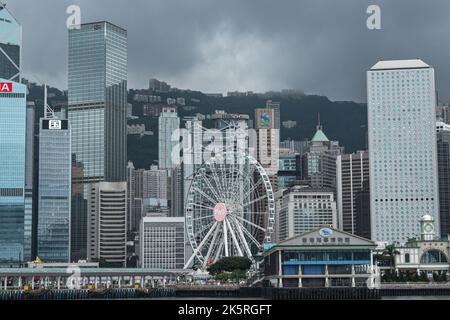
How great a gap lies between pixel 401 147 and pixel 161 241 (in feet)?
142

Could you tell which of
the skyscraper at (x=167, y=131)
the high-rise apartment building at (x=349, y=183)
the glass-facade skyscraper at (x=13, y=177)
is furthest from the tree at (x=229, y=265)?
the skyscraper at (x=167, y=131)

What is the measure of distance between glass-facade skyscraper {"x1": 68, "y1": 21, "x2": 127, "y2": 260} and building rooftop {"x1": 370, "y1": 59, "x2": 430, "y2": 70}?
59.9 metres

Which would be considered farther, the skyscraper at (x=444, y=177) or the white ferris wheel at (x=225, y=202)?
the skyscraper at (x=444, y=177)

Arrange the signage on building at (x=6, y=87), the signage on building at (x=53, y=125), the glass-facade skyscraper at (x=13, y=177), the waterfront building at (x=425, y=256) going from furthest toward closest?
1. the signage on building at (x=53, y=125)
2. the signage on building at (x=6, y=87)
3. the glass-facade skyscraper at (x=13, y=177)
4. the waterfront building at (x=425, y=256)

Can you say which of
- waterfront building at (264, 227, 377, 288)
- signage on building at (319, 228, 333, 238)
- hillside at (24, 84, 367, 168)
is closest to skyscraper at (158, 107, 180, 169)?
hillside at (24, 84, 367, 168)

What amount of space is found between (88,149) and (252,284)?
88.4 metres

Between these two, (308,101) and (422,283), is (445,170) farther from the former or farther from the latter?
(422,283)

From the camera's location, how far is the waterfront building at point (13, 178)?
510 ft

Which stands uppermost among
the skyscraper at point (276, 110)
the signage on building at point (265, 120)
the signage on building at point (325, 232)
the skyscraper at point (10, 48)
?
the skyscraper at point (10, 48)

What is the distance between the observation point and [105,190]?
16338cm

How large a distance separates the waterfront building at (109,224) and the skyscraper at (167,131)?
25708 millimetres

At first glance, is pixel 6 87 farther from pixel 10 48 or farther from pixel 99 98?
pixel 99 98

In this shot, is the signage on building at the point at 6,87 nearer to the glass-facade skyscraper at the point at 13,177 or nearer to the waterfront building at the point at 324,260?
the glass-facade skyscraper at the point at 13,177
